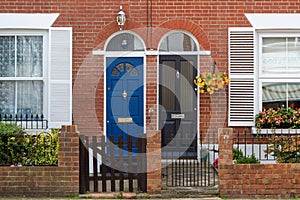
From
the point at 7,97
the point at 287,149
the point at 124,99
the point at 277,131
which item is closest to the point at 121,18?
the point at 124,99

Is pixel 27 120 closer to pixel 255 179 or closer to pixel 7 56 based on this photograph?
pixel 7 56

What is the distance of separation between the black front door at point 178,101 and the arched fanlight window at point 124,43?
2.16ft

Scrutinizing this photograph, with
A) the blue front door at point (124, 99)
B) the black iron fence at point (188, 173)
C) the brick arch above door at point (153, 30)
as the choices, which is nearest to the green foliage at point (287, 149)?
the black iron fence at point (188, 173)

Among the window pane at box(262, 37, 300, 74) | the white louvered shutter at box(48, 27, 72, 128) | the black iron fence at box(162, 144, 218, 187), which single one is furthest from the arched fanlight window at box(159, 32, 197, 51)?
the black iron fence at box(162, 144, 218, 187)

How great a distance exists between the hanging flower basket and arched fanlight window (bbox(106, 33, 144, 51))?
62.6 inches

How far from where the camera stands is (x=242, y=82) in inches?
462

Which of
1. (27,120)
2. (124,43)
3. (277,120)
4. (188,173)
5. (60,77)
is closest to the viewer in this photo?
(188,173)

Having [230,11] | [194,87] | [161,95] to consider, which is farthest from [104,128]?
[230,11]

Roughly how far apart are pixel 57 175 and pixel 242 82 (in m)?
4.82

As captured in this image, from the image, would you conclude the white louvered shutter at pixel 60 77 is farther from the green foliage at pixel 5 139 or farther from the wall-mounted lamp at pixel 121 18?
the green foliage at pixel 5 139

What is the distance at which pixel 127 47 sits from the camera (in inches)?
475

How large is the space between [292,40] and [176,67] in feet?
9.06

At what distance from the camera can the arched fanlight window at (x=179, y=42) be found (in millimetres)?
12023

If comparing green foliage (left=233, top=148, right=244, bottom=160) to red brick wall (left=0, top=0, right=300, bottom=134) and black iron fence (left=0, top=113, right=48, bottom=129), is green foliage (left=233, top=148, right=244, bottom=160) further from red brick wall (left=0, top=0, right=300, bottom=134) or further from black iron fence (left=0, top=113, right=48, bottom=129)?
black iron fence (left=0, top=113, right=48, bottom=129)
